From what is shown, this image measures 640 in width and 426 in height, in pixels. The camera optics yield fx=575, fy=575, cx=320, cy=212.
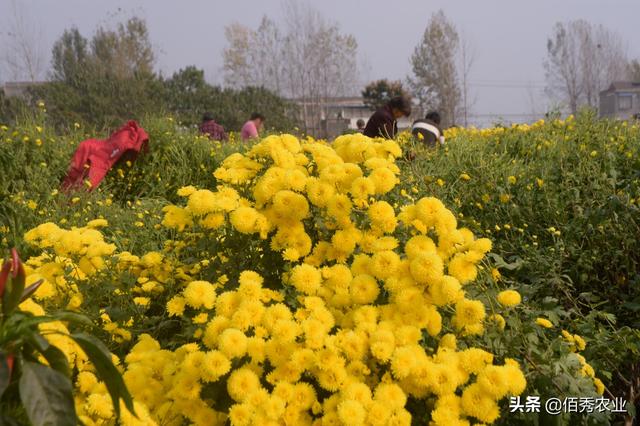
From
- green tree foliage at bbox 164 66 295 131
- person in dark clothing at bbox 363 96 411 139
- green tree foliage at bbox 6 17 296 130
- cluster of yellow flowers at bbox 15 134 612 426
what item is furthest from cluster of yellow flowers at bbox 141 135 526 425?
green tree foliage at bbox 164 66 295 131

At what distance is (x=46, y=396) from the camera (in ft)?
2.92

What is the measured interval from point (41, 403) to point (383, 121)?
5.24 metres

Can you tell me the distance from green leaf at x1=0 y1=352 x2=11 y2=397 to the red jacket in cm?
431

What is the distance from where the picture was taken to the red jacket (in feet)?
16.9

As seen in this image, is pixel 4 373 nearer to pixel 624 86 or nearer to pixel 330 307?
pixel 330 307

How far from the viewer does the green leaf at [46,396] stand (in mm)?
870

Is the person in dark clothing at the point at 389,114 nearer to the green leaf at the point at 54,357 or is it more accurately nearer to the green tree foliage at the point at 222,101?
the green leaf at the point at 54,357

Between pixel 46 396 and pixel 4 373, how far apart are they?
0.23 feet

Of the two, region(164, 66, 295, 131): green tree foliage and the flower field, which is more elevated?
region(164, 66, 295, 131): green tree foliage

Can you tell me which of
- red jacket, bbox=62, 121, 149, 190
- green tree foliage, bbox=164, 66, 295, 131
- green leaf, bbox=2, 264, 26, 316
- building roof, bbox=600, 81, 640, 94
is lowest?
green leaf, bbox=2, 264, 26, 316

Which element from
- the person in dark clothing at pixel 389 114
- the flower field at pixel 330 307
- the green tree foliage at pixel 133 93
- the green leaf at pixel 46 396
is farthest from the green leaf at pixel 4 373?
the green tree foliage at pixel 133 93

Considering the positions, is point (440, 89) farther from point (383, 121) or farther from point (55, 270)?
point (55, 270)

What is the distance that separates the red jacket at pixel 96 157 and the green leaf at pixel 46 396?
431 cm

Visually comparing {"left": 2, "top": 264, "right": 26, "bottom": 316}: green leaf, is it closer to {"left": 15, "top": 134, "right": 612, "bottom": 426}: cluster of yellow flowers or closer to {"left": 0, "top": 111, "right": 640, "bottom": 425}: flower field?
{"left": 0, "top": 111, "right": 640, "bottom": 425}: flower field
